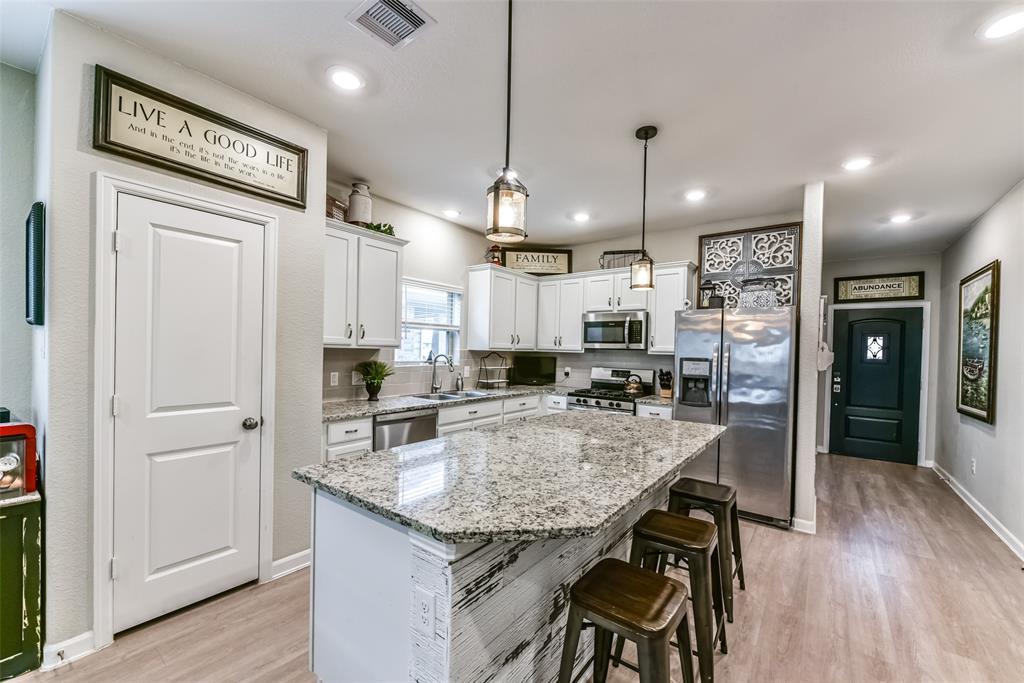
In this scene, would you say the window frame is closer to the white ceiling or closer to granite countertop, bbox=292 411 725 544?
the white ceiling

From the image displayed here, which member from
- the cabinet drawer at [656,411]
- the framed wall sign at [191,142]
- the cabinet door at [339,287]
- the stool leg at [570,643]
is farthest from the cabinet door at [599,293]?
the stool leg at [570,643]

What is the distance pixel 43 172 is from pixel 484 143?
2.12m

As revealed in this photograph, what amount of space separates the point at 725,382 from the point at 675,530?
2.23 m

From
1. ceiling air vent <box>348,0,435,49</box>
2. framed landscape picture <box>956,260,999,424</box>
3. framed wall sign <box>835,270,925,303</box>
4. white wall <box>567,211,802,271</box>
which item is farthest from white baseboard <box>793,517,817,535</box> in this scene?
ceiling air vent <box>348,0,435,49</box>

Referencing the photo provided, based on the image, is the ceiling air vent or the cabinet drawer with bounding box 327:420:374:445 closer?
the ceiling air vent

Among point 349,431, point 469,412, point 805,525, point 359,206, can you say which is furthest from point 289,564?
point 805,525

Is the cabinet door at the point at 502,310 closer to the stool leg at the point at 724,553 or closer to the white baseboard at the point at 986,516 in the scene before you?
the stool leg at the point at 724,553

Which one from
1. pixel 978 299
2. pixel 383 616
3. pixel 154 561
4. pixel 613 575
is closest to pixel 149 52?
pixel 154 561

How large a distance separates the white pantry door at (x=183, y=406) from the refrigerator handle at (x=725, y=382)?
3.39 meters

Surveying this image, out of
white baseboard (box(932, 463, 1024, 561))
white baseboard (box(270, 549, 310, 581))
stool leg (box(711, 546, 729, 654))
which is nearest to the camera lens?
stool leg (box(711, 546, 729, 654))

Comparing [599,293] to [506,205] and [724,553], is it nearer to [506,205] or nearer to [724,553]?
[724,553]

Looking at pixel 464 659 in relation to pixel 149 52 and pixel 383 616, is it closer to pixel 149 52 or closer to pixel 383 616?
pixel 383 616

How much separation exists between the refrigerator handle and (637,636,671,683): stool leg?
2.79m

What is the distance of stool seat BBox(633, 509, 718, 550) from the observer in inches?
67.5
